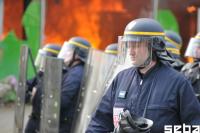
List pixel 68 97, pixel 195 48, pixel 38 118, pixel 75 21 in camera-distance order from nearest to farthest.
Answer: pixel 68 97 → pixel 195 48 → pixel 38 118 → pixel 75 21

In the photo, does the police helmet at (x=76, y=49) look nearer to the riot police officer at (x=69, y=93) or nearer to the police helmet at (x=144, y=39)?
the riot police officer at (x=69, y=93)

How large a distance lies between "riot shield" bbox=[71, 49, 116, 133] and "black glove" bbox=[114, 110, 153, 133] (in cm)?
171

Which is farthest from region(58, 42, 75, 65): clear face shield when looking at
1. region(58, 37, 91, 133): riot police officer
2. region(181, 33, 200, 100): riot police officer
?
region(181, 33, 200, 100): riot police officer

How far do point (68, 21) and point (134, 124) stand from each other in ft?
34.0

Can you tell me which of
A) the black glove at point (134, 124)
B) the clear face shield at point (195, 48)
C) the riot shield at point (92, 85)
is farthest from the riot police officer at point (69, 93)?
the black glove at point (134, 124)

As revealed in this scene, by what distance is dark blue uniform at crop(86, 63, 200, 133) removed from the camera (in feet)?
12.0

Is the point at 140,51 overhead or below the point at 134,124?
overhead

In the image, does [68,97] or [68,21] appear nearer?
[68,97]

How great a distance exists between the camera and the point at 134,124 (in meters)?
3.57

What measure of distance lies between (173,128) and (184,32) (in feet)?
32.0

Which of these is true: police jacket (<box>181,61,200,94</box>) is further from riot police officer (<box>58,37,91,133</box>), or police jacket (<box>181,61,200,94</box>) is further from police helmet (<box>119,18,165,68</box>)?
police helmet (<box>119,18,165,68</box>)

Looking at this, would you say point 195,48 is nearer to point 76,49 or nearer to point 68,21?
point 76,49

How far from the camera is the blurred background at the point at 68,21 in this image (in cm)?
1320

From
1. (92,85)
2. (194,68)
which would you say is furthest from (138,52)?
(194,68)
